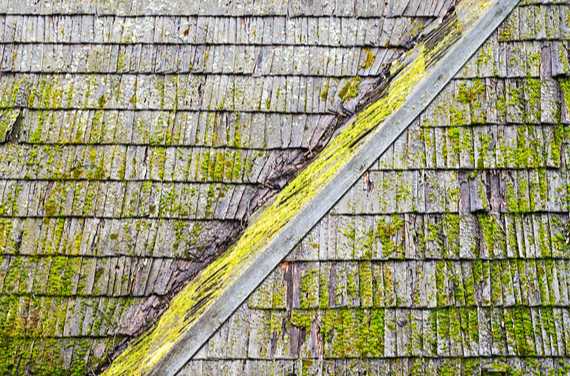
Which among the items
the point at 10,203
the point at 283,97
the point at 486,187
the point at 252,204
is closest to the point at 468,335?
the point at 486,187

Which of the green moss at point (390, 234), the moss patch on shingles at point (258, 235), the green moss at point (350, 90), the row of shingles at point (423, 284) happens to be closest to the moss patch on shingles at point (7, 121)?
the moss patch on shingles at point (258, 235)

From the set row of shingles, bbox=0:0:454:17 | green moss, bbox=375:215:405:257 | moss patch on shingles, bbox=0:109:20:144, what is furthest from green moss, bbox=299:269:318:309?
moss patch on shingles, bbox=0:109:20:144

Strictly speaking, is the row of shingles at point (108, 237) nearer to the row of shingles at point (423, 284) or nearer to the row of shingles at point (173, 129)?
the row of shingles at point (173, 129)

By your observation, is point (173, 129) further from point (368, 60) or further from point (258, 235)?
point (368, 60)

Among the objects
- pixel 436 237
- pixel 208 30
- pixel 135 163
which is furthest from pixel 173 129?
pixel 436 237

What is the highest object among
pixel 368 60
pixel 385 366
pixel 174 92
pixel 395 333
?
pixel 368 60

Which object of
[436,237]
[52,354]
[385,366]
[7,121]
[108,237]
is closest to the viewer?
[385,366]
